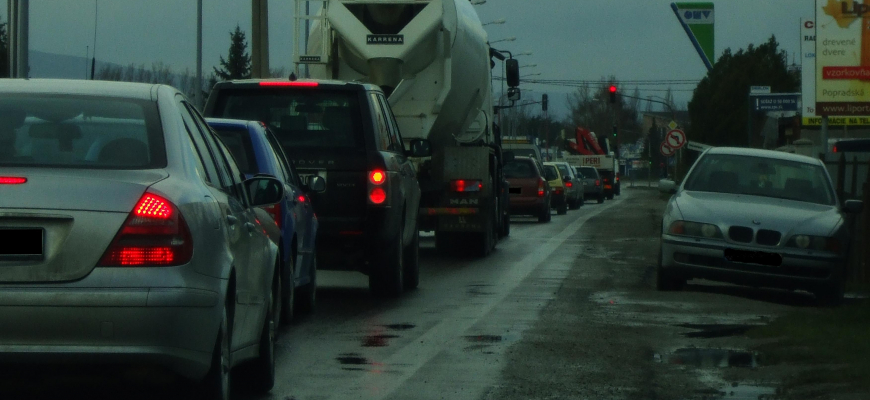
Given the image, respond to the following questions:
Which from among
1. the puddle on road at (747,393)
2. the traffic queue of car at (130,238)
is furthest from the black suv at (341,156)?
the puddle on road at (747,393)

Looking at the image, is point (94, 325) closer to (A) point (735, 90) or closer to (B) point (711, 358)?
(B) point (711, 358)

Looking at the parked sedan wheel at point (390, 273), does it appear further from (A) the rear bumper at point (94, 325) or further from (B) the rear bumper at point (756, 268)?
(A) the rear bumper at point (94, 325)

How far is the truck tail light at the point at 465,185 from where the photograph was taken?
21.2 metres

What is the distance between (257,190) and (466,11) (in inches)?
544

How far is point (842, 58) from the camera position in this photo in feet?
91.5

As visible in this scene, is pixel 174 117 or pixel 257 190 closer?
pixel 174 117

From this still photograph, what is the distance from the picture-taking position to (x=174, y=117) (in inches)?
252

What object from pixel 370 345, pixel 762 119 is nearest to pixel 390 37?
pixel 370 345

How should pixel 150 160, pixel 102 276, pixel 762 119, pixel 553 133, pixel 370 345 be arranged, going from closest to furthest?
pixel 102 276, pixel 150 160, pixel 370 345, pixel 762 119, pixel 553 133

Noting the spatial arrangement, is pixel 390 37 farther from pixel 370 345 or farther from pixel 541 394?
pixel 541 394

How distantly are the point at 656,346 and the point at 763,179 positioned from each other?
5751mm

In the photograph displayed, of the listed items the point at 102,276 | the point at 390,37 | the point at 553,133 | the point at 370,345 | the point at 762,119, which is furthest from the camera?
the point at 553,133

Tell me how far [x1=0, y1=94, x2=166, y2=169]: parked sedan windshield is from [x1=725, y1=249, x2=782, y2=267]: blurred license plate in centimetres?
871

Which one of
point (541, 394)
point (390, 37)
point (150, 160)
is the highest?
point (390, 37)
